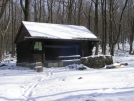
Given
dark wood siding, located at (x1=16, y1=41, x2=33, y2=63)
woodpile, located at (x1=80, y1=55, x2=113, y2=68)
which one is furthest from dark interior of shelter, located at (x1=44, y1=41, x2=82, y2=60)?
woodpile, located at (x1=80, y1=55, x2=113, y2=68)

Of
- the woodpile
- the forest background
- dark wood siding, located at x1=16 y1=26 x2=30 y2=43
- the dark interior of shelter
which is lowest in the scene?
the woodpile

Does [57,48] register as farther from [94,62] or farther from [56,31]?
[94,62]

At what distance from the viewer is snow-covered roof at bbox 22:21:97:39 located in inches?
703

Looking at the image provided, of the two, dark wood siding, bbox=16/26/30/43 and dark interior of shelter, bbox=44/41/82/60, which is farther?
dark interior of shelter, bbox=44/41/82/60

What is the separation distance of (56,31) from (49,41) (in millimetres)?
1200

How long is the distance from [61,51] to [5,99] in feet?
47.3

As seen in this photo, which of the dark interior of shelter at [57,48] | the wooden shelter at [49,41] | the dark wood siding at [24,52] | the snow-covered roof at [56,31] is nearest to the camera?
the wooden shelter at [49,41]

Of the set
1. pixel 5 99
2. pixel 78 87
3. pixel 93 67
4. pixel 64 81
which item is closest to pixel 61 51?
pixel 93 67

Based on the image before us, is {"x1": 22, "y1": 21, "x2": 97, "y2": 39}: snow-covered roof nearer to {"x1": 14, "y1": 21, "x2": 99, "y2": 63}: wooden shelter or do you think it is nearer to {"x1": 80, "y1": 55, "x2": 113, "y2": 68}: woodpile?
{"x1": 14, "y1": 21, "x2": 99, "y2": 63}: wooden shelter

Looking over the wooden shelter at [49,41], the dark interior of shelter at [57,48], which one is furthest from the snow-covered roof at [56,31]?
the dark interior of shelter at [57,48]

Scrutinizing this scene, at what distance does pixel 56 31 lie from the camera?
19781 mm

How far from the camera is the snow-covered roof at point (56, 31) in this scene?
1784 cm

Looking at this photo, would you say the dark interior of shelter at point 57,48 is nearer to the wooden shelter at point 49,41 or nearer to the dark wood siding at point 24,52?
the wooden shelter at point 49,41

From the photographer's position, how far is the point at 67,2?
34.6m
